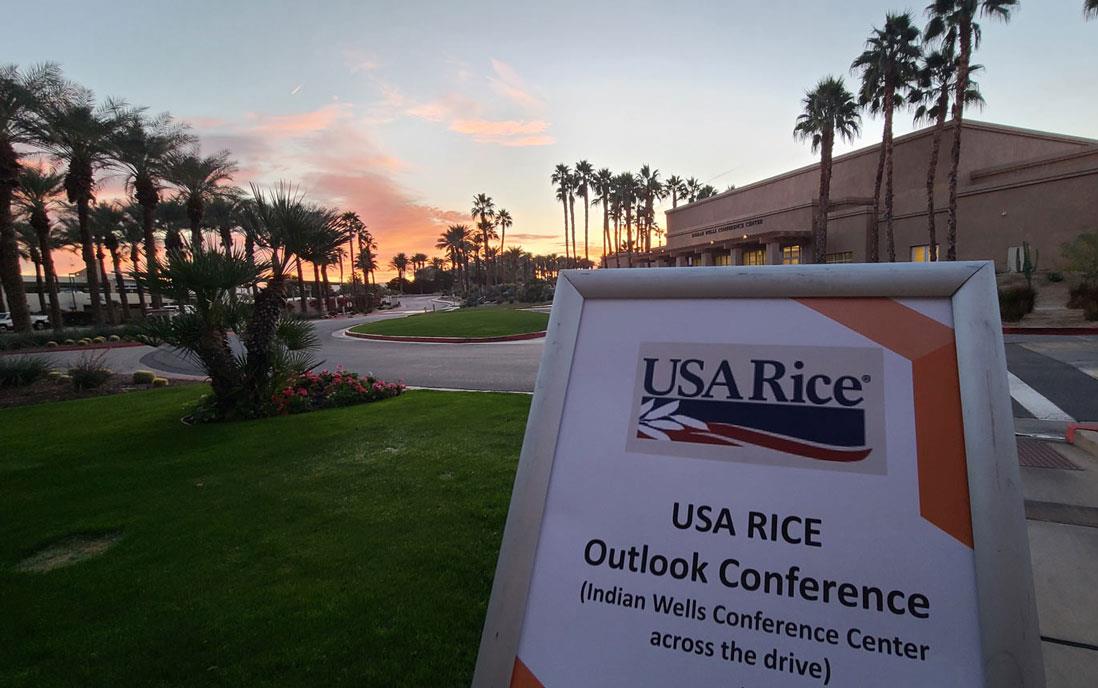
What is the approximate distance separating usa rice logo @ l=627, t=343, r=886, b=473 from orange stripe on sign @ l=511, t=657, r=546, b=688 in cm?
67

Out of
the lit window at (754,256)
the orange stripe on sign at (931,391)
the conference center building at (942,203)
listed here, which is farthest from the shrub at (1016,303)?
the lit window at (754,256)

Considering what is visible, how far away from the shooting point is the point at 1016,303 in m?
18.8

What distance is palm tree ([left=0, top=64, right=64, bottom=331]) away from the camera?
20.8 m

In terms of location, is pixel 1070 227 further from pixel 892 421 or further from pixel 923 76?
pixel 892 421

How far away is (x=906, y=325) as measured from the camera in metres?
Answer: 1.52

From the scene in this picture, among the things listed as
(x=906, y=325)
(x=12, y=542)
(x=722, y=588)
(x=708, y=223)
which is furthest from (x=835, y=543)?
(x=708, y=223)

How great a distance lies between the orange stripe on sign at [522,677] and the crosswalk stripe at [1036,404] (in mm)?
8106

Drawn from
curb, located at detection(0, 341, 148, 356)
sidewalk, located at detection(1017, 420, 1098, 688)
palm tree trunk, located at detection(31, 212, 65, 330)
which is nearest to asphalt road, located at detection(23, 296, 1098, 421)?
curb, located at detection(0, 341, 148, 356)

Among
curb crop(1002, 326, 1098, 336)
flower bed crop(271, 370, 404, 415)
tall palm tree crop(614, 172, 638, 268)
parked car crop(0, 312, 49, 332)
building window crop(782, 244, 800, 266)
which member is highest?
tall palm tree crop(614, 172, 638, 268)

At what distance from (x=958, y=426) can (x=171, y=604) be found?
402cm

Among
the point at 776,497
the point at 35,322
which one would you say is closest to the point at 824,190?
the point at 776,497

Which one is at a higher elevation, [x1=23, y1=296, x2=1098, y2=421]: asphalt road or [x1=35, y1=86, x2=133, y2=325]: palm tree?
[x1=35, y1=86, x2=133, y2=325]: palm tree

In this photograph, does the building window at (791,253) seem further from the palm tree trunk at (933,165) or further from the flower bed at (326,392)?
the flower bed at (326,392)

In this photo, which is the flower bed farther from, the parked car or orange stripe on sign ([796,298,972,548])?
the parked car
